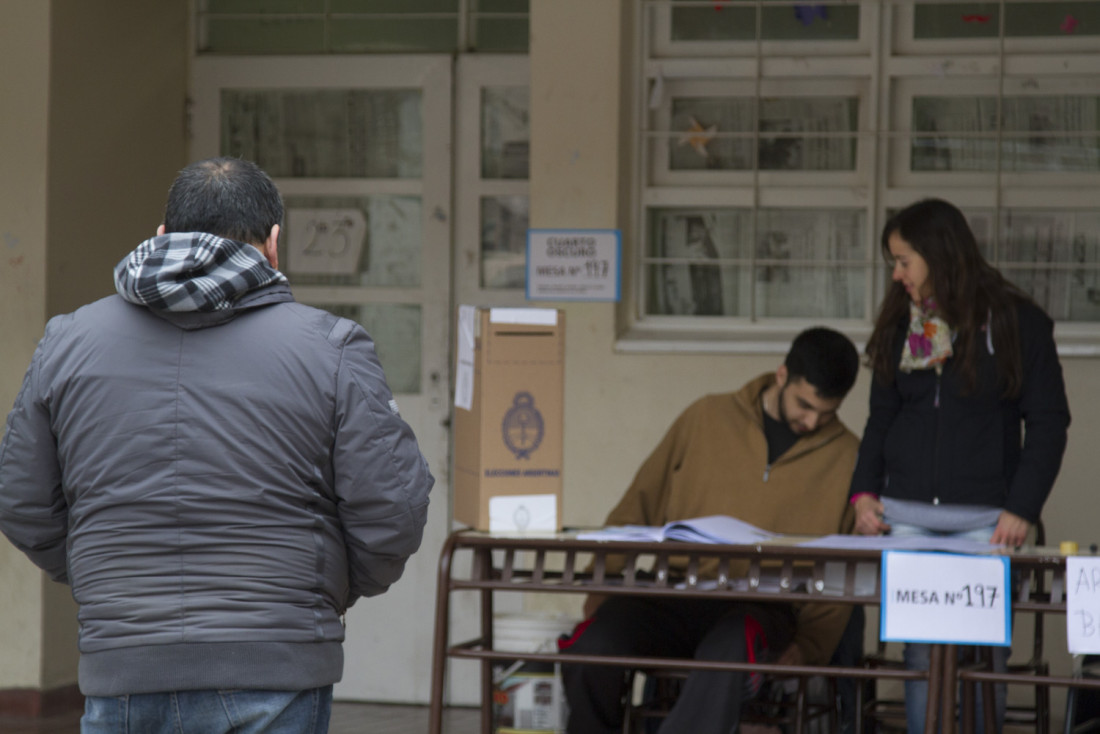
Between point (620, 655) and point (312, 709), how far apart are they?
1541 mm

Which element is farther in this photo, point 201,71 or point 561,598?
point 201,71

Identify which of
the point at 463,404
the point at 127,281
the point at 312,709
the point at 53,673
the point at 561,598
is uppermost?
the point at 127,281

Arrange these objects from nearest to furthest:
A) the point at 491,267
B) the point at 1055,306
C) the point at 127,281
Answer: the point at 127,281
the point at 1055,306
the point at 491,267

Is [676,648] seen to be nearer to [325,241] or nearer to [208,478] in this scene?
[208,478]

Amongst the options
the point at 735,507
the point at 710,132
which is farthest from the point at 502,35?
the point at 735,507

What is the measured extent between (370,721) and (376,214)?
2.01 metres

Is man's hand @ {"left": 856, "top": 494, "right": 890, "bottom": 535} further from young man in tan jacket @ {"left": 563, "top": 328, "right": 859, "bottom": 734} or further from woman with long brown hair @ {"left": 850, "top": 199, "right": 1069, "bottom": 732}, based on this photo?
young man in tan jacket @ {"left": 563, "top": 328, "right": 859, "bottom": 734}

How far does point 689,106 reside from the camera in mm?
5000

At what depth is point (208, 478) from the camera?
1.98m

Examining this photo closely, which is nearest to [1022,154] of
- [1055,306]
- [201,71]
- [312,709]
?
[1055,306]

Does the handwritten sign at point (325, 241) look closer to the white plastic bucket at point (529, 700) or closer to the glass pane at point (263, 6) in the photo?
the glass pane at point (263, 6)

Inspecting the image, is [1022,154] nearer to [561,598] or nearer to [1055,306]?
[1055,306]

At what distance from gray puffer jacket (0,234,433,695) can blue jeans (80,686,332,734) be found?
0.08 feet

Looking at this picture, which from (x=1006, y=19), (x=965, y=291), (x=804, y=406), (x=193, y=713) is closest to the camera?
(x=193, y=713)
